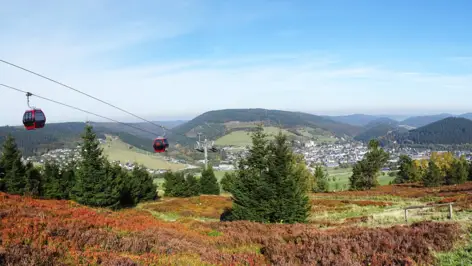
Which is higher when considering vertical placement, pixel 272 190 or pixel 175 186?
pixel 272 190

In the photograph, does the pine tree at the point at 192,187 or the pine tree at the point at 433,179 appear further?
the pine tree at the point at 433,179

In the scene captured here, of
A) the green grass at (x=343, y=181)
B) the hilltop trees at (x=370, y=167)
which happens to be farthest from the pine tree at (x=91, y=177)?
the green grass at (x=343, y=181)

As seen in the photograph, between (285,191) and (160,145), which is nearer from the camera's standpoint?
(285,191)

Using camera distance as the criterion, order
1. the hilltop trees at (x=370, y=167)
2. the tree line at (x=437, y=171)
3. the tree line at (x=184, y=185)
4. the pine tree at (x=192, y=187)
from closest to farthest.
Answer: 1. the tree line at (x=184, y=185)
2. the pine tree at (x=192, y=187)
3. the tree line at (x=437, y=171)
4. the hilltop trees at (x=370, y=167)

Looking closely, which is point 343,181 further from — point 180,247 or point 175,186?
point 180,247

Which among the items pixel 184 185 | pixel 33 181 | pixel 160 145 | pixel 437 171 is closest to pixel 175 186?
pixel 184 185

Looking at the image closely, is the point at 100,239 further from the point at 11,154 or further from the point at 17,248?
the point at 11,154

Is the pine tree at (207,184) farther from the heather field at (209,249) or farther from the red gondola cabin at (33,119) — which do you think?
the heather field at (209,249)
